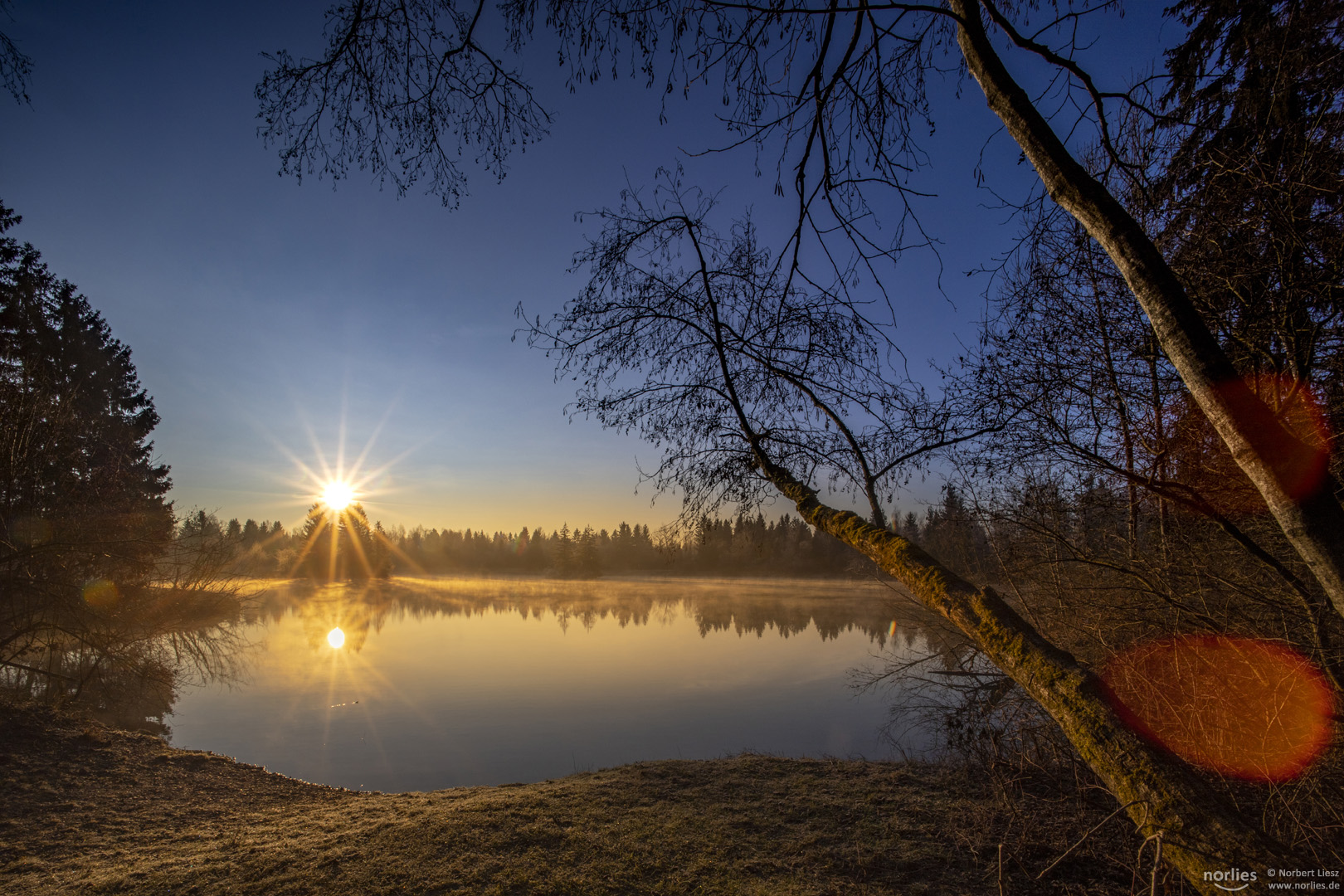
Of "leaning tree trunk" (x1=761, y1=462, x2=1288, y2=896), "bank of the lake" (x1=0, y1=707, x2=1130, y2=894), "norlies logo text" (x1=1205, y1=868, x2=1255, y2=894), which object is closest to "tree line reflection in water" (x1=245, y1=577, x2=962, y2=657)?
"bank of the lake" (x1=0, y1=707, x2=1130, y2=894)

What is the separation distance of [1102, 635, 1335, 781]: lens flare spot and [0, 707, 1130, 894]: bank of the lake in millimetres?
1034

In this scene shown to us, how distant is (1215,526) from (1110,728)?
4.48 metres

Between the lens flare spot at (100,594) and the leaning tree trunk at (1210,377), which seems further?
the lens flare spot at (100,594)

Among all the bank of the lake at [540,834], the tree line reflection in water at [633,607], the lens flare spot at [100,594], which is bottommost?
the tree line reflection in water at [633,607]

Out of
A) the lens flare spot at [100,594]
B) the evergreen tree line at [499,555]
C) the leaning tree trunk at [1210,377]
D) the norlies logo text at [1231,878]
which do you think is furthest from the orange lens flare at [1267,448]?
the evergreen tree line at [499,555]

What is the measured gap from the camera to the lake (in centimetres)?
862

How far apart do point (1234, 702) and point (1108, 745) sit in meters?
3.86

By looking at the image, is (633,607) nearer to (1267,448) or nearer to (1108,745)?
(1108,745)

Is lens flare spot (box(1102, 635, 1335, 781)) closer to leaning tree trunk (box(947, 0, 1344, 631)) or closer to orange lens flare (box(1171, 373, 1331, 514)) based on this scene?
orange lens flare (box(1171, 373, 1331, 514))

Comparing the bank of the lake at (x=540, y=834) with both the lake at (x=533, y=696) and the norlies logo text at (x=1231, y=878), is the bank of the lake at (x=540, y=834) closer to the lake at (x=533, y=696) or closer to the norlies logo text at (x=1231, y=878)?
the lake at (x=533, y=696)

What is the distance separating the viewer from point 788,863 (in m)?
3.61

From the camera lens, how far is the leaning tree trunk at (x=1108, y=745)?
3.78ft

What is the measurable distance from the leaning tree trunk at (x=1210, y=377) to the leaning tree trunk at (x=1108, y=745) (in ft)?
1.66

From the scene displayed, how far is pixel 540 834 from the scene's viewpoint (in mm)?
3971
